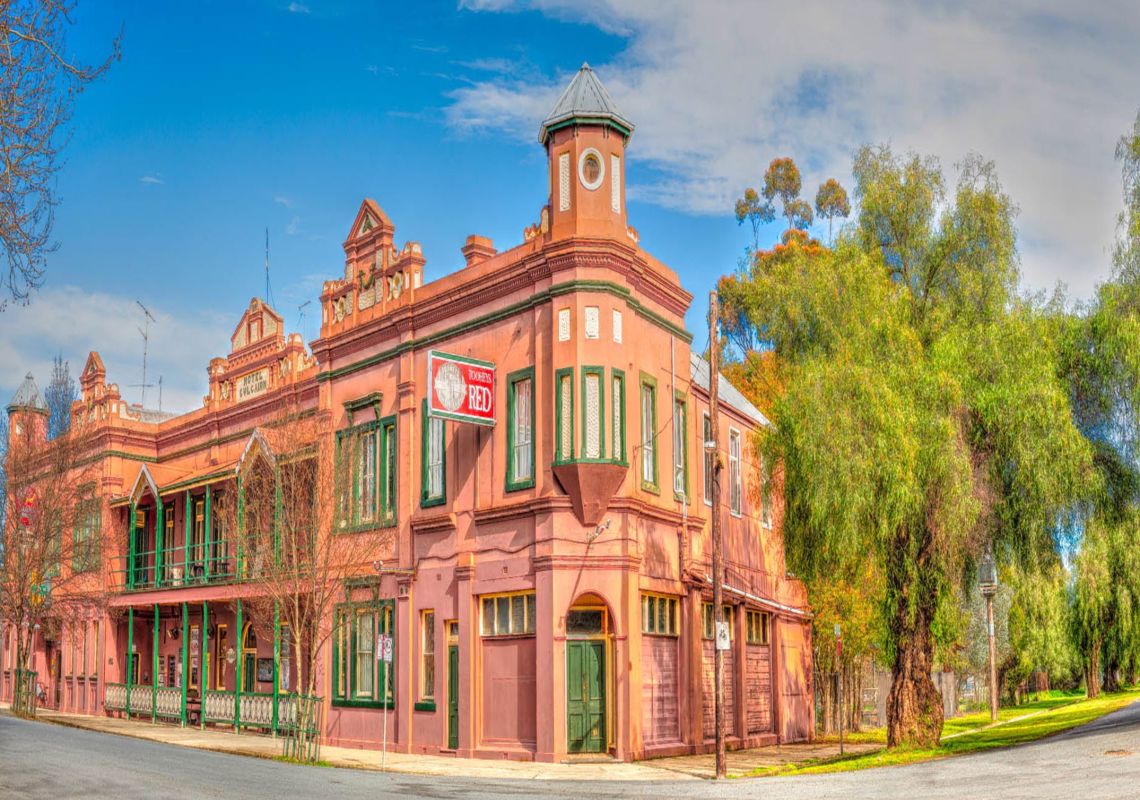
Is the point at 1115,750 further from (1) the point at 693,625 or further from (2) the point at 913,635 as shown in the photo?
(1) the point at 693,625

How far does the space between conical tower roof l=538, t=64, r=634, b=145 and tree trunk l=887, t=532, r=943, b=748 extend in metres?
11.4

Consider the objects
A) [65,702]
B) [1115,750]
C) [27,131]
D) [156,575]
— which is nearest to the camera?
[27,131]

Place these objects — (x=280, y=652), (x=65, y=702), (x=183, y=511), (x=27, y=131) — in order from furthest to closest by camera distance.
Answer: (x=65, y=702) → (x=183, y=511) → (x=280, y=652) → (x=27, y=131)

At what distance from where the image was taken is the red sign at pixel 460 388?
2606 centimetres

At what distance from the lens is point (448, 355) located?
2617 centimetres

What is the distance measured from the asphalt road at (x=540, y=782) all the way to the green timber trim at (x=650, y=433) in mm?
7532

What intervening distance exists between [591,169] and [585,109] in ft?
4.49

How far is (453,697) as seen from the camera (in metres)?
26.9

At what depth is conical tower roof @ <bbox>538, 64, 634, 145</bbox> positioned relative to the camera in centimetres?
2645

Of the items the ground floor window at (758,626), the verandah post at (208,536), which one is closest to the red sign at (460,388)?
the ground floor window at (758,626)

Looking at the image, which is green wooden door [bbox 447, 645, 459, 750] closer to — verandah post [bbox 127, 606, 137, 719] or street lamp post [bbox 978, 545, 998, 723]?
street lamp post [bbox 978, 545, 998, 723]

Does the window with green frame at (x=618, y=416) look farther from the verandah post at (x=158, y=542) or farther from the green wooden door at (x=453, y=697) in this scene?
the verandah post at (x=158, y=542)

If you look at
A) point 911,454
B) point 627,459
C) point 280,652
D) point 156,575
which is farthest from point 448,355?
point 156,575

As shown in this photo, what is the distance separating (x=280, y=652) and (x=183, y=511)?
32.0 ft
